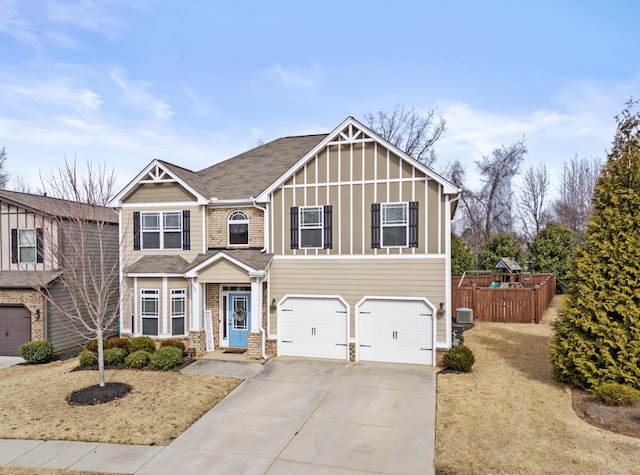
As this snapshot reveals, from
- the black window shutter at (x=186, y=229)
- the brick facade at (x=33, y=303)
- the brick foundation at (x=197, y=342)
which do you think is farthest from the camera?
the brick facade at (x=33, y=303)

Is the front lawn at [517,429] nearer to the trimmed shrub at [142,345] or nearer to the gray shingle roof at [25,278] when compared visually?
the trimmed shrub at [142,345]

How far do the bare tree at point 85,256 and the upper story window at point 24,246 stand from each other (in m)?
1.05

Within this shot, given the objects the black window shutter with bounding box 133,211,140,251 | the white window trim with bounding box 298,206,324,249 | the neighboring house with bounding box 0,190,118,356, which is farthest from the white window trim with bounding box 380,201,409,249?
the neighboring house with bounding box 0,190,118,356

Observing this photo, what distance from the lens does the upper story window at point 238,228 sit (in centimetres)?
1617

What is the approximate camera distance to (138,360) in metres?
14.0

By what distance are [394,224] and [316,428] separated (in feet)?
Answer: 24.1

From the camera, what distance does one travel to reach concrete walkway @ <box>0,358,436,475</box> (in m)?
7.74

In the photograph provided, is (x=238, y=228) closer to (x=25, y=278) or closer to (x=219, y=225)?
(x=219, y=225)

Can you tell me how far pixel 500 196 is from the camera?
145 feet

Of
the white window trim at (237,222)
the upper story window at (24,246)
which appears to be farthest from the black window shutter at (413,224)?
the upper story window at (24,246)

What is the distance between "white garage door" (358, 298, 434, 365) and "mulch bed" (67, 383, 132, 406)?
752cm

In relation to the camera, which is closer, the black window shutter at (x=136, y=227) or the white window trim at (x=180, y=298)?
the white window trim at (x=180, y=298)

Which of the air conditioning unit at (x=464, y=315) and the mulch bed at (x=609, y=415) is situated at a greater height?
the air conditioning unit at (x=464, y=315)

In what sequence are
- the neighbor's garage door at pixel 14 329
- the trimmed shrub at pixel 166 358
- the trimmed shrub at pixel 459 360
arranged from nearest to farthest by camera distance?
the trimmed shrub at pixel 459 360 < the trimmed shrub at pixel 166 358 < the neighbor's garage door at pixel 14 329
